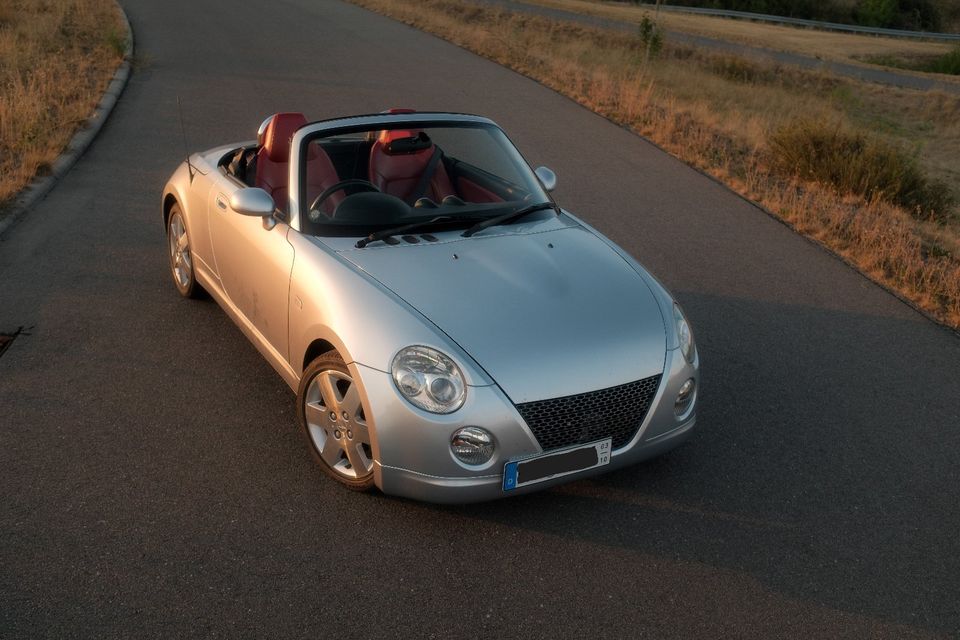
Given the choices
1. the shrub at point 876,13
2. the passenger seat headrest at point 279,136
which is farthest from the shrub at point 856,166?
the shrub at point 876,13

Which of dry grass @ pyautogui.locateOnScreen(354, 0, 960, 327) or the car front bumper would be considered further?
dry grass @ pyautogui.locateOnScreen(354, 0, 960, 327)

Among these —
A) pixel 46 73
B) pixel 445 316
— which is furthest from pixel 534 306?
pixel 46 73

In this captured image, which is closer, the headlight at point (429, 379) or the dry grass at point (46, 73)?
the headlight at point (429, 379)

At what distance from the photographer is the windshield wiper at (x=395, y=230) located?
4734 millimetres

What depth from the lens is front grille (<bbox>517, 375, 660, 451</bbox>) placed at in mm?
3906

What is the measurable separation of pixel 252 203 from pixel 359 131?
83 cm

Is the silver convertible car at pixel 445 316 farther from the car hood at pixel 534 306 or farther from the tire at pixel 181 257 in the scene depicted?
the tire at pixel 181 257

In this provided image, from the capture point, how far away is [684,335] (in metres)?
4.51

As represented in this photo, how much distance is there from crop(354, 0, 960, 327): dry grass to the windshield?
3.86 m

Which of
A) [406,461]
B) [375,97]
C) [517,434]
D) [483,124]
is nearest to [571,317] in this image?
[517,434]

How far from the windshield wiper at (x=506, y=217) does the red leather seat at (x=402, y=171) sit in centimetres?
51

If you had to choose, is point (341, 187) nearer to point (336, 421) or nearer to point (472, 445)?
point (336, 421)

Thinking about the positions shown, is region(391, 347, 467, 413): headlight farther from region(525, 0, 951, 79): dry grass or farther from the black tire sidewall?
region(525, 0, 951, 79): dry grass

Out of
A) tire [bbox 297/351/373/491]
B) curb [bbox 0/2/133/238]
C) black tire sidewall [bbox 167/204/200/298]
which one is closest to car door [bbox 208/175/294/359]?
tire [bbox 297/351/373/491]
